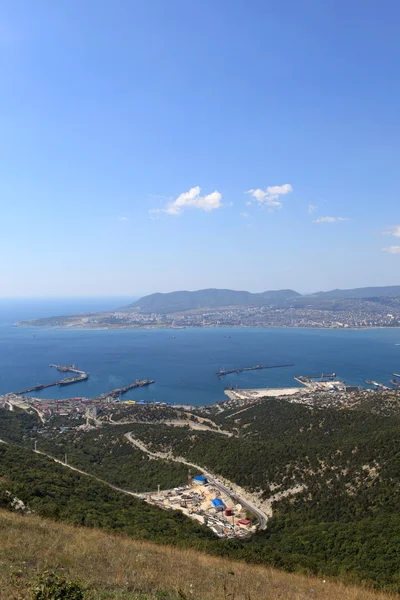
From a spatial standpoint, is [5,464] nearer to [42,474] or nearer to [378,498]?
[42,474]

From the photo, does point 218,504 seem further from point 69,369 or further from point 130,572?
point 69,369

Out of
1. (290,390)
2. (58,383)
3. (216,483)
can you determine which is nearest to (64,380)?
(58,383)

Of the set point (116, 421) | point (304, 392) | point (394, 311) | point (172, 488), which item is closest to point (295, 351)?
point (304, 392)

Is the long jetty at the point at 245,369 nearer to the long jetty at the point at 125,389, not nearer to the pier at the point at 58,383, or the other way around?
the long jetty at the point at 125,389

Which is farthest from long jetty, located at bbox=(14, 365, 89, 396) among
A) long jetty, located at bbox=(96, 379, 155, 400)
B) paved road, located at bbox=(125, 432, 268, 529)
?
paved road, located at bbox=(125, 432, 268, 529)

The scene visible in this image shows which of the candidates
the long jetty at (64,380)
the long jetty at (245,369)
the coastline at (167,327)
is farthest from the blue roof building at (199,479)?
the coastline at (167,327)
